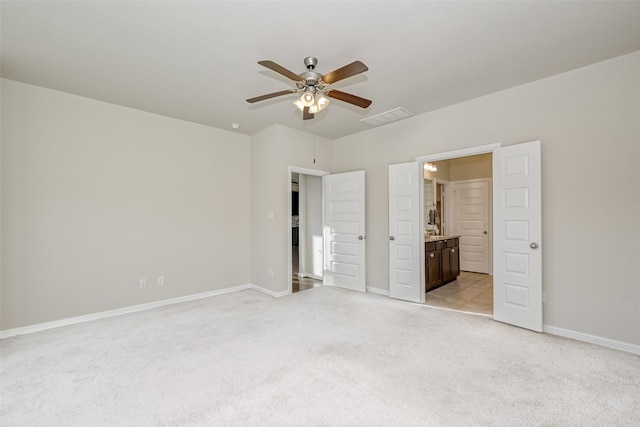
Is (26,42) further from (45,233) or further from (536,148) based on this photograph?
(536,148)

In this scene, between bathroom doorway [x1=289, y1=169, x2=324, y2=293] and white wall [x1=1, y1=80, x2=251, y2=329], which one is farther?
bathroom doorway [x1=289, y1=169, x2=324, y2=293]

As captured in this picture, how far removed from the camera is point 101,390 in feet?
6.96

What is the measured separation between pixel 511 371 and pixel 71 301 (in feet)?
15.7

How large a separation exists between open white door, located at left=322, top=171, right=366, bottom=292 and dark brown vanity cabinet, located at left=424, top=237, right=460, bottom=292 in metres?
1.09

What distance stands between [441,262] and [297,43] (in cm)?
431

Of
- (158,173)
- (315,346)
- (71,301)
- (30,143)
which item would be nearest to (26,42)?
(30,143)

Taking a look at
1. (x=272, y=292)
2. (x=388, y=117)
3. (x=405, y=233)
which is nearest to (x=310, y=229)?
(x=272, y=292)

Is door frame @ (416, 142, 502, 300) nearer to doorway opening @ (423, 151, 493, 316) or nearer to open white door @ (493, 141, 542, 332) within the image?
open white door @ (493, 141, 542, 332)

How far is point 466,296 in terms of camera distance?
4512mm

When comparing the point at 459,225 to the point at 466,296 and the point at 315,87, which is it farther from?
the point at 315,87

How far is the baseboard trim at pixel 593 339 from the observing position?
2.66 metres

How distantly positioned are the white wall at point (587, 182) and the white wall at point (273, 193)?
2.79m

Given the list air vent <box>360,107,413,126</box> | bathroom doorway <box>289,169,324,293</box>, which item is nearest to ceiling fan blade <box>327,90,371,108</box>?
air vent <box>360,107,413,126</box>

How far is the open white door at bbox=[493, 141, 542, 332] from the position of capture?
3.12m
